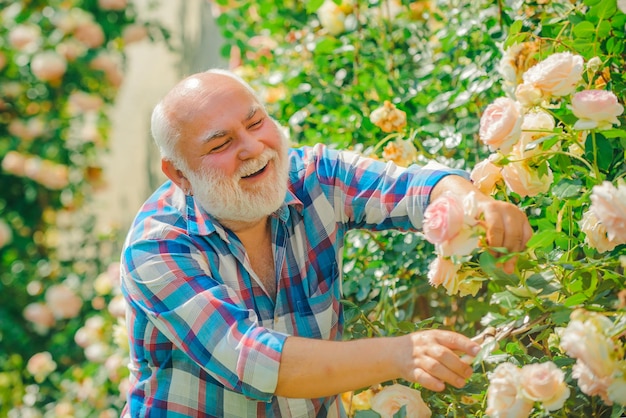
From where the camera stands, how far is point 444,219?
111 cm

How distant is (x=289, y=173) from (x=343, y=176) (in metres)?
0.15

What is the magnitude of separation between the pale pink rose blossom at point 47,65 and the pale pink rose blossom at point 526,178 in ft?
10.3

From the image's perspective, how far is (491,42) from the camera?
6.22ft

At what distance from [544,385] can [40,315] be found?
314 cm

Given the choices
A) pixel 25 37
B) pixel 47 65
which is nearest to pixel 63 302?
pixel 47 65

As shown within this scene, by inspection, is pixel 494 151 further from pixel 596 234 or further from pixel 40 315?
pixel 40 315

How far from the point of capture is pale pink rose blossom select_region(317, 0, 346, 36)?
237 centimetres

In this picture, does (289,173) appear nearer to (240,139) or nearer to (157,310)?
(240,139)

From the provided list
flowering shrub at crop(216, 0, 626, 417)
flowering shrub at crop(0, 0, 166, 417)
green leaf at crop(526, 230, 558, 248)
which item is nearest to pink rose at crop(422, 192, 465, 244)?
flowering shrub at crop(216, 0, 626, 417)

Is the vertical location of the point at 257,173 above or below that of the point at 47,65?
above

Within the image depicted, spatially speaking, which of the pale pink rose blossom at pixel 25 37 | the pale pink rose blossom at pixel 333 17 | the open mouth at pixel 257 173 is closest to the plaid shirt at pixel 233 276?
the open mouth at pixel 257 173

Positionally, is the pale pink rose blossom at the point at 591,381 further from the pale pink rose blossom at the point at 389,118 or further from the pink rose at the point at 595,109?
the pale pink rose blossom at the point at 389,118

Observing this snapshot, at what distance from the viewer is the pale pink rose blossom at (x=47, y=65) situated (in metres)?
3.89

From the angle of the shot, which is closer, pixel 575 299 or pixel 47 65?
pixel 575 299
